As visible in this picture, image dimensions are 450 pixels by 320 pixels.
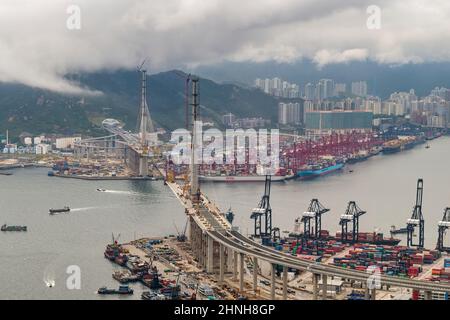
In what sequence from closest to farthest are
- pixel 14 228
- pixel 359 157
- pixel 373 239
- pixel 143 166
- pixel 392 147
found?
1. pixel 373 239
2. pixel 14 228
3. pixel 143 166
4. pixel 359 157
5. pixel 392 147

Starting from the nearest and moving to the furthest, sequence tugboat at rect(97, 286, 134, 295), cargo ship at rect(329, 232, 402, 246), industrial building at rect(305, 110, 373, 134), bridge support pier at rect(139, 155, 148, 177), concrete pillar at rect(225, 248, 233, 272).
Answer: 1. tugboat at rect(97, 286, 134, 295)
2. concrete pillar at rect(225, 248, 233, 272)
3. cargo ship at rect(329, 232, 402, 246)
4. bridge support pier at rect(139, 155, 148, 177)
5. industrial building at rect(305, 110, 373, 134)

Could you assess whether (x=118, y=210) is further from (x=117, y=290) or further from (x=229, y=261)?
(x=117, y=290)

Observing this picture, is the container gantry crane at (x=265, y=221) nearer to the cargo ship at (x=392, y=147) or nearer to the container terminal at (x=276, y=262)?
the container terminal at (x=276, y=262)

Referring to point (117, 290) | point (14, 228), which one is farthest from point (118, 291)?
point (14, 228)

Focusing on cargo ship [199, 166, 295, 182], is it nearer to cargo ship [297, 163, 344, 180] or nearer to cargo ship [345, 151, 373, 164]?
cargo ship [297, 163, 344, 180]

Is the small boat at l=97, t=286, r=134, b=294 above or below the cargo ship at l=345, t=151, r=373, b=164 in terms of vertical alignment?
below

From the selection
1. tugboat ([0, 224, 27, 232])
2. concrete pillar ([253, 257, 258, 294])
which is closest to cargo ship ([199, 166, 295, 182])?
Result: tugboat ([0, 224, 27, 232])
